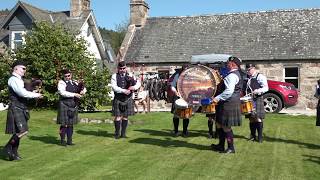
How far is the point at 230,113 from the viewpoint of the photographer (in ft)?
28.5

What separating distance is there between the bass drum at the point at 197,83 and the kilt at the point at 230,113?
422 millimetres

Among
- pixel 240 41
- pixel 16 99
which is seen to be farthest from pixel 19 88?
pixel 240 41

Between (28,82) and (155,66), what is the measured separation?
741 inches

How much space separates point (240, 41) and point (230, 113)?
18427mm

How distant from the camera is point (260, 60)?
2508 cm

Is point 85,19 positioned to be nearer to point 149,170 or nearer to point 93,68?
point 93,68

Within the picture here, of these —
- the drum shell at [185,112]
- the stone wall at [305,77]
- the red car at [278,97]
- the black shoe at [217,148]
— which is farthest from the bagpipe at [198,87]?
the stone wall at [305,77]

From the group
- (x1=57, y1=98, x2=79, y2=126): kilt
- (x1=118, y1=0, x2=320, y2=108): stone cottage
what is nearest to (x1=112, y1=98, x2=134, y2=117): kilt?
(x1=57, y1=98, x2=79, y2=126): kilt

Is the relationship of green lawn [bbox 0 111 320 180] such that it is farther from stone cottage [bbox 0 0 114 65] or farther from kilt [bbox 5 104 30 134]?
stone cottage [bbox 0 0 114 65]

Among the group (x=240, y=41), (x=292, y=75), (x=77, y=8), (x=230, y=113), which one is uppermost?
(x=77, y=8)

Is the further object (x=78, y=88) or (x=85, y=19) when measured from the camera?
(x=85, y=19)

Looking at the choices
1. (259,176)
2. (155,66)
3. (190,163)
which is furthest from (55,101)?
(259,176)

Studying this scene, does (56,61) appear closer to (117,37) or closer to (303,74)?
(303,74)

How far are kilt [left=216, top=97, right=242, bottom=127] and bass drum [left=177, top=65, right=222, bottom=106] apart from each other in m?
0.42
